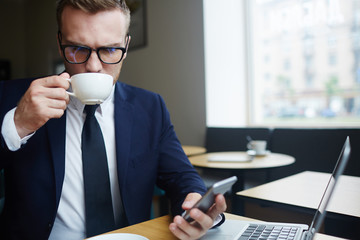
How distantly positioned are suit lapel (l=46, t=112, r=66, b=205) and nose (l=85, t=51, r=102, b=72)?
211 millimetres

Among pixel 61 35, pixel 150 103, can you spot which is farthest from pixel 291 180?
pixel 61 35

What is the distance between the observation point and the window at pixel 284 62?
2.81 meters

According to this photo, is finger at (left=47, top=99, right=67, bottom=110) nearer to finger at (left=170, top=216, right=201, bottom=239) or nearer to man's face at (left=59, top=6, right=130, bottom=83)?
man's face at (left=59, top=6, right=130, bottom=83)

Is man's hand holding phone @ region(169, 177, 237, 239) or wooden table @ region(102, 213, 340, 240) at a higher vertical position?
man's hand holding phone @ region(169, 177, 237, 239)

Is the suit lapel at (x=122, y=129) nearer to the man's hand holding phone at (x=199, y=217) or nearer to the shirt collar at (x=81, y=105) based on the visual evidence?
the shirt collar at (x=81, y=105)

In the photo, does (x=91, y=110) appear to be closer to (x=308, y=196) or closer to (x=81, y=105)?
(x=81, y=105)

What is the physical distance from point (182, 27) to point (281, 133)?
1.76 m

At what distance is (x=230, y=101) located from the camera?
138 inches

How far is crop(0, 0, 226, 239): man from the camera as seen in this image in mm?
946

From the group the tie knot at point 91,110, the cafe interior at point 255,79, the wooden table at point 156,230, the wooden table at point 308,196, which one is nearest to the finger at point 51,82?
the tie knot at point 91,110

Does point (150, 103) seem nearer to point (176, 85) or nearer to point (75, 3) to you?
point (75, 3)

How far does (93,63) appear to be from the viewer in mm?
943

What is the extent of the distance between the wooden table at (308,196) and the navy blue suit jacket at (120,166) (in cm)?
27

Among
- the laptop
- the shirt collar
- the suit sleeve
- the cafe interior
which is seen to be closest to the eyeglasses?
the shirt collar
